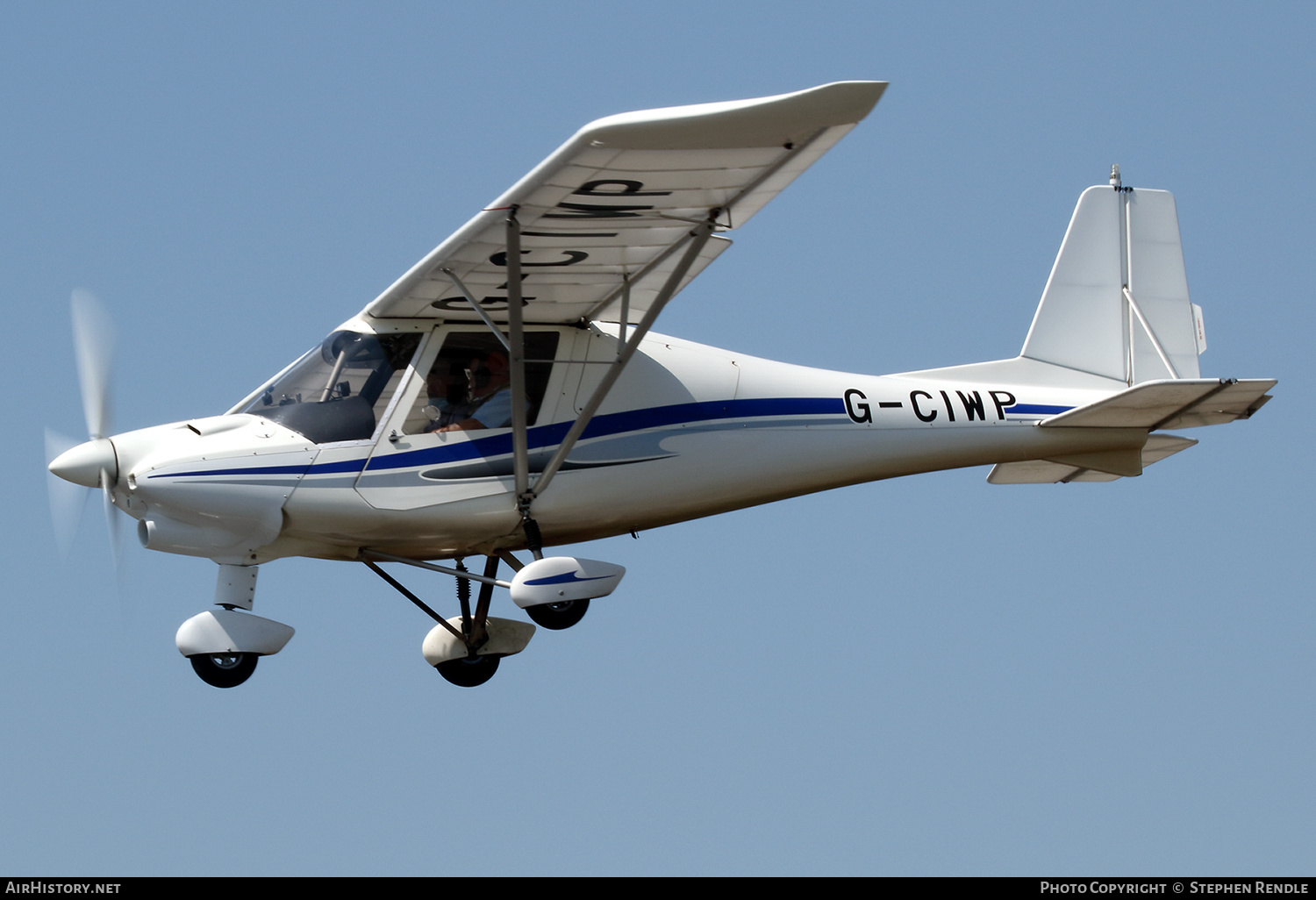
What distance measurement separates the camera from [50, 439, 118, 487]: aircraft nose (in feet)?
41.5

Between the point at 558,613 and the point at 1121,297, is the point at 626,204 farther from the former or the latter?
the point at 1121,297

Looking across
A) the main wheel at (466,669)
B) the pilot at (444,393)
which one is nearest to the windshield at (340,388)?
the pilot at (444,393)

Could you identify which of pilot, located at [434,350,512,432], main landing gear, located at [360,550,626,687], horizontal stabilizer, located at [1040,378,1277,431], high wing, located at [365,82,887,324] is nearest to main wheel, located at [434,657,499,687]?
main landing gear, located at [360,550,626,687]

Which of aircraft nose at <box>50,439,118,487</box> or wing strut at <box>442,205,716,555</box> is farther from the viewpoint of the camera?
aircraft nose at <box>50,439,118,487</box>

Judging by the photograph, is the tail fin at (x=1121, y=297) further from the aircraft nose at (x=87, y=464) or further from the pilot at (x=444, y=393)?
the aircraft nose at (x=87, y=464)

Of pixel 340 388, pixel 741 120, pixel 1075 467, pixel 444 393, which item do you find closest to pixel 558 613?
pixel 444 393

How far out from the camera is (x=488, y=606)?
14.6 meters

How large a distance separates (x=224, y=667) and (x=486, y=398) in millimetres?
2686

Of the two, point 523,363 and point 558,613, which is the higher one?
point 523,363

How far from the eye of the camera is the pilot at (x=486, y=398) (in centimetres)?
1320

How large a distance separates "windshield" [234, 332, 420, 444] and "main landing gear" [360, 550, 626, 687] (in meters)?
1.10

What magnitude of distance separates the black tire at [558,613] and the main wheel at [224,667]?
205cm

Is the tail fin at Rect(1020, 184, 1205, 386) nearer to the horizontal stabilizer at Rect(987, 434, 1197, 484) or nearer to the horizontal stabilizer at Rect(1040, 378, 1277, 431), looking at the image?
the horizontal stabilizer at Rect(987, 434, 1197, 484)
